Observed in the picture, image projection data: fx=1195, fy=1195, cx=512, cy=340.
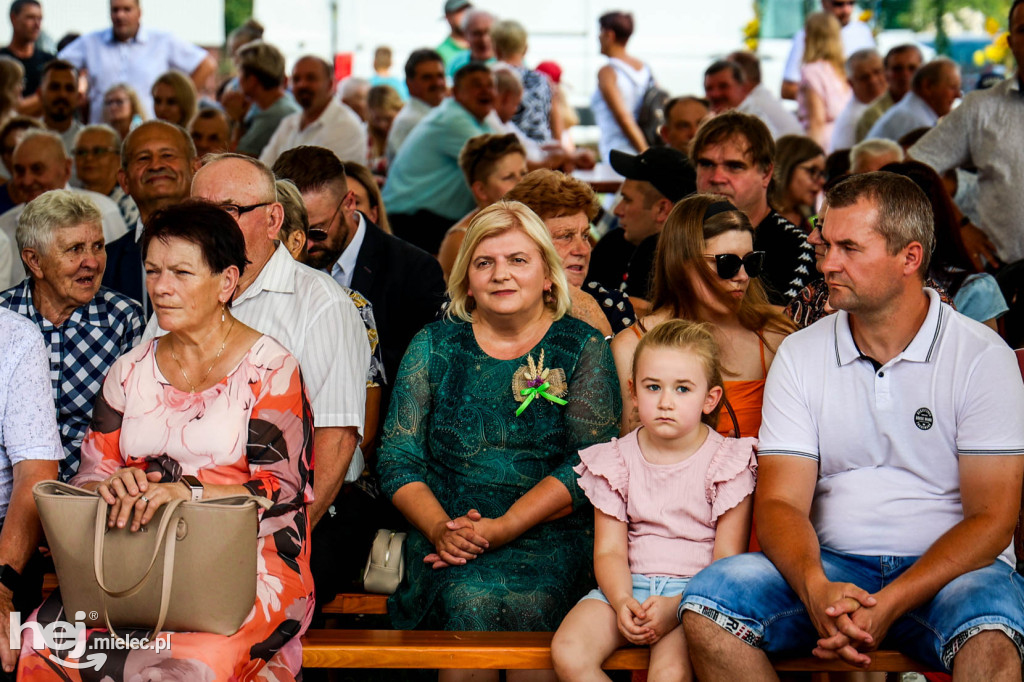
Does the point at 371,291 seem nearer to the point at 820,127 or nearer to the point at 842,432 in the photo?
the point at 842,432

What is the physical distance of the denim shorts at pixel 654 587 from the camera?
2783mm

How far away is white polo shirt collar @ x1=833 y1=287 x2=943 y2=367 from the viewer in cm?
273

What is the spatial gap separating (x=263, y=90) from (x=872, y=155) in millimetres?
4212

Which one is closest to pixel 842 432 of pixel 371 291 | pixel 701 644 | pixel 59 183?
pixel 701 644

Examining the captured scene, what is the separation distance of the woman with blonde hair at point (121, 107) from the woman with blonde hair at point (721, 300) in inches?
233

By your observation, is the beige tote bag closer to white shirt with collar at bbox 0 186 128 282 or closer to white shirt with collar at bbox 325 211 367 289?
white shirt with collar at bbox 325 211 367 289

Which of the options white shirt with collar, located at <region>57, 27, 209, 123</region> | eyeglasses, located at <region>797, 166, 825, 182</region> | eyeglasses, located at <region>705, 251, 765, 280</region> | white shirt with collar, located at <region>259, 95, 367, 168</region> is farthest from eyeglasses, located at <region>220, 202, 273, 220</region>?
white shirt with collar, located at <region>57, 27, 209, 123</region>

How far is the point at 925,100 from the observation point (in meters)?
6.91

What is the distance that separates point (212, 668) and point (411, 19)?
10.6 m

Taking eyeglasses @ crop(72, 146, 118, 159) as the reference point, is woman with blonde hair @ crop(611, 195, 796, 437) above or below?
below

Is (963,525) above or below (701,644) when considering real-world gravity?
above

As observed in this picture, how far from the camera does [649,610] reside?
2.67 m

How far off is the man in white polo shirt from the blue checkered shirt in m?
1.94

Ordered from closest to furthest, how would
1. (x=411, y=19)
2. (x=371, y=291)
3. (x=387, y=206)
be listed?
(x=371, y=291) → (x=387, y=206) → (x=411, y=19)
